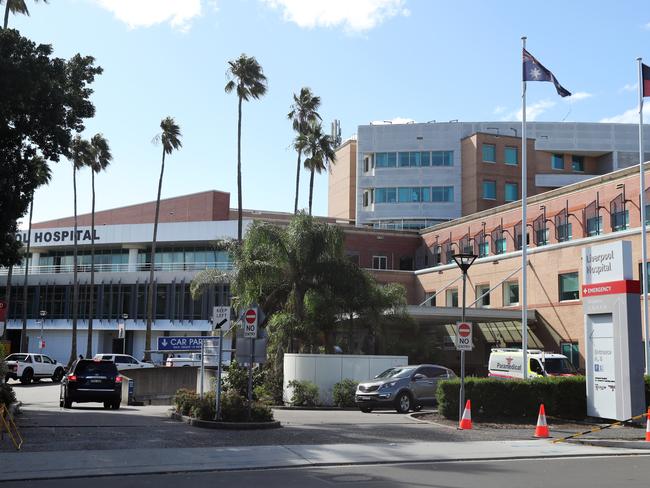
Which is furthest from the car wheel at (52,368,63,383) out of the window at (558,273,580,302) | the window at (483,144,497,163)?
the window at (483,144,497,163)

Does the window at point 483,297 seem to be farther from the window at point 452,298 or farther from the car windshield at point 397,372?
the car windshield at point 397,372

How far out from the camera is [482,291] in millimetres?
48250

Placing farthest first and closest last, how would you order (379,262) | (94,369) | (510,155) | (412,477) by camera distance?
1. (510,155)
2. (379,262)
3. (94,369)
4. (412,477)

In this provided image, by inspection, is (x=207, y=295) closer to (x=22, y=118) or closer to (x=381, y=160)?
(x=381, y=160)

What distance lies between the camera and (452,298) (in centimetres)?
5144

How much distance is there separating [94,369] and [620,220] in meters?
29.0

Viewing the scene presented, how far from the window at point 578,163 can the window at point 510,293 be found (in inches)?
1485

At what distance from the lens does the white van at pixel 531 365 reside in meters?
29.5

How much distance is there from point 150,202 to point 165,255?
6910 millimetres

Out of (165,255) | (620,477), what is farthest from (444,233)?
(620,477)

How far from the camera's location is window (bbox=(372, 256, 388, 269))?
205 ft

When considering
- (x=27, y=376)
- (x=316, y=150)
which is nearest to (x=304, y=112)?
(x=316, y=150)

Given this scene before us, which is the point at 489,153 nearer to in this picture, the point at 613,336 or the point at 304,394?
the point at 304,394

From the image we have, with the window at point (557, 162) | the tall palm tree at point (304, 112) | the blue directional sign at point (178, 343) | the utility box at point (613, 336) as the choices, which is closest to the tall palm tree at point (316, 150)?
the tall palm tree at point (304, 112)
